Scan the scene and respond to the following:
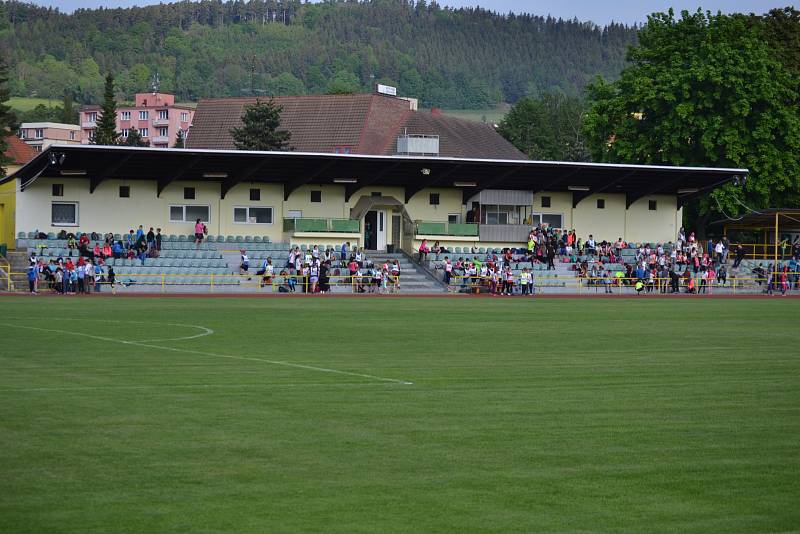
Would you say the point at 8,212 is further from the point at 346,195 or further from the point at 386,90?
the point at 386,90

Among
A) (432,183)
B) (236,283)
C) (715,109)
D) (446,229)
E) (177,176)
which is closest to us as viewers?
(236,283)

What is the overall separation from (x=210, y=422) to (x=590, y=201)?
168 ft

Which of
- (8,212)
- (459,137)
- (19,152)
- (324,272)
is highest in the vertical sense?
(19,152)

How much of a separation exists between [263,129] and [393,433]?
79459 millimetres

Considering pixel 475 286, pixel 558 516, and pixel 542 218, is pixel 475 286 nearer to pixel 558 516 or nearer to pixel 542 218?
pixel 542 218

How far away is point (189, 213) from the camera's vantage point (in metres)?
54.9

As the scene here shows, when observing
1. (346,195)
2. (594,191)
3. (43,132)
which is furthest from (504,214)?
(43,132)

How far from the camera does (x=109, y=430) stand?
12.1 metres

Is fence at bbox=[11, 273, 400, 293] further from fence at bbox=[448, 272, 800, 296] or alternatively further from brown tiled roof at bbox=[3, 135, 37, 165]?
brown tiled roof at bbox=[3, 135, 37, 165]

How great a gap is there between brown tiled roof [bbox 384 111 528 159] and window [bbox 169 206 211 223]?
34199 millimetres

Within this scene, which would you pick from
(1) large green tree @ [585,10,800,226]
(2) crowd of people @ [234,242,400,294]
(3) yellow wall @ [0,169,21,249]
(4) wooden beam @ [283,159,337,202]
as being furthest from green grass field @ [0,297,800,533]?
(1) large green tree @ [585,10,800,226]

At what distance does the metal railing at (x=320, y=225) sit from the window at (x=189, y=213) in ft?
12.2

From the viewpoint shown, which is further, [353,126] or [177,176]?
[353,126]

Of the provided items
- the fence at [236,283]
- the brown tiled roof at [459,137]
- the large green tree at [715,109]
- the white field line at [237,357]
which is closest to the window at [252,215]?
the fence at [236,283]
